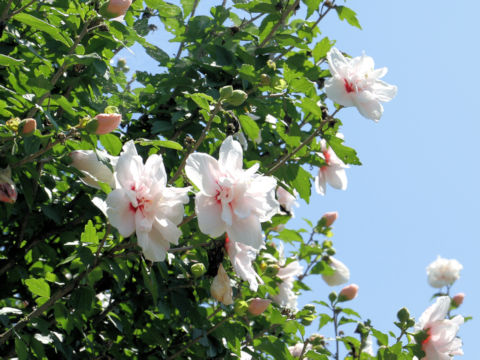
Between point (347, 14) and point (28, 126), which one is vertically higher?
point (347, 14)

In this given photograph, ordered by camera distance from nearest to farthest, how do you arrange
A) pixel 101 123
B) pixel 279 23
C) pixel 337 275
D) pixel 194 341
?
pixel 101 123 → pixel 194 341 → pixel 279 23 → pixel 337 275

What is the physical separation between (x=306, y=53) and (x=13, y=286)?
4.98 feet

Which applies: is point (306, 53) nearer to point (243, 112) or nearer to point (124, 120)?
point (243, 112)

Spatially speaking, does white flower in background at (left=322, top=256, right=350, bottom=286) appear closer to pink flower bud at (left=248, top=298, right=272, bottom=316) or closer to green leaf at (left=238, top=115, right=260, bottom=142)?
pink flower bud at (left=248, top=298, right=272, bottom=316)

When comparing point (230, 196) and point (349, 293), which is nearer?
point (230, 196)

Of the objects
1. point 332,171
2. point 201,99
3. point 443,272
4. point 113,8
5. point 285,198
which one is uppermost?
point 113,8

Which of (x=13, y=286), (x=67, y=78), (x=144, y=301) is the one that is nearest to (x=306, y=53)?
(x=67, y=78)

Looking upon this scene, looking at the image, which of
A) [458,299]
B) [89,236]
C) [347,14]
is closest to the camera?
[89,236]

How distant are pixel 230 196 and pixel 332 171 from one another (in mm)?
1217

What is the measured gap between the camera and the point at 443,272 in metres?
5.63

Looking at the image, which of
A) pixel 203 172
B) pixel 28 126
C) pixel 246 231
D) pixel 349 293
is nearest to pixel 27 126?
pixel 28 126

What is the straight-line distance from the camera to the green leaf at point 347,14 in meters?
2.51

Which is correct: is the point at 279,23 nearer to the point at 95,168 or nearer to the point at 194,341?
the point at 95,168

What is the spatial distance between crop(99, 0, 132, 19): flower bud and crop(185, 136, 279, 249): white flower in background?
1.96ft
